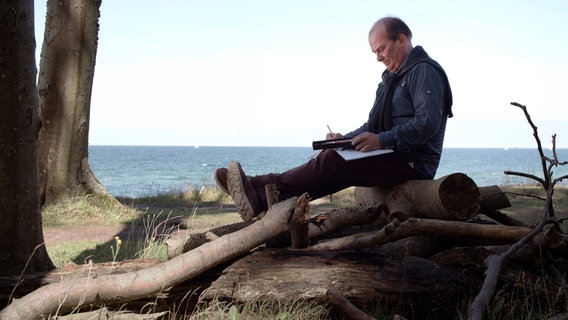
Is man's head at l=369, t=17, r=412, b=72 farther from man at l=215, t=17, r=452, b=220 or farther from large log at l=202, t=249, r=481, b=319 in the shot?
large log at l=202, t=249, r=481, b=319

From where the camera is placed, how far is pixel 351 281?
3918 millimetres

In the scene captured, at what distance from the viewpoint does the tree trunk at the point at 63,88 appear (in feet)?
31.1

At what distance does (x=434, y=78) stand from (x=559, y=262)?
1.87m

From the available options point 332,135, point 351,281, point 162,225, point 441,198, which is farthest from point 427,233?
point 162,225

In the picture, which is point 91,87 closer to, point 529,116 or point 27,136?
point 27,136

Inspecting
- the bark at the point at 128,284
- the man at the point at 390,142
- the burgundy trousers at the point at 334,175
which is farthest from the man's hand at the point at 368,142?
the bark at the point at 128,284

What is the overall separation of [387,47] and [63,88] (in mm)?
6174

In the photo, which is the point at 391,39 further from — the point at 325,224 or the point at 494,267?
the point at 494,267

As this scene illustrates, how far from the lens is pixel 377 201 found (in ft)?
18.4

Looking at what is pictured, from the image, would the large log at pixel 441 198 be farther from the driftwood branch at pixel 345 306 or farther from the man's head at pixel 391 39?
the driftwood branch at pixel 345 306

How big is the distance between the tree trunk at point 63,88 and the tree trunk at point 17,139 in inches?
210

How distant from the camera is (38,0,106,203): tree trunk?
9477 millimetres

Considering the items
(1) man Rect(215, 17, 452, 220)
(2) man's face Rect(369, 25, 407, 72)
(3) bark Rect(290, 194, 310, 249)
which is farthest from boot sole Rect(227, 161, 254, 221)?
(2) man's face Rect(369, 25, 407, 72)

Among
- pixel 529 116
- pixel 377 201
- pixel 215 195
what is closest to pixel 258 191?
pixel 377 201
